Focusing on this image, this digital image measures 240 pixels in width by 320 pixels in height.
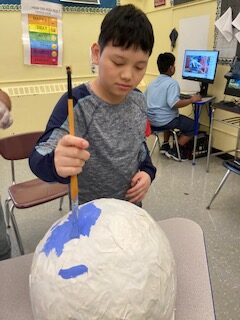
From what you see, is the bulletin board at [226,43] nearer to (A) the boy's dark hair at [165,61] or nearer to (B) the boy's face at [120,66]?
(A) the boy's dark hair at [165,61]

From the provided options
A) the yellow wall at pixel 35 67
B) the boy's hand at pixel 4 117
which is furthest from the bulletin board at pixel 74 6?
the boy's hand at pixel 4 117

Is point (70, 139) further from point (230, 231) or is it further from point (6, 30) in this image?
point (6, 30)

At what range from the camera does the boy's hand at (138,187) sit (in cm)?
92

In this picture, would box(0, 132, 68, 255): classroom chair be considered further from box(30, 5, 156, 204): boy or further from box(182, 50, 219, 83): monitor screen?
box(182, 50, 219, 83): monitor screen

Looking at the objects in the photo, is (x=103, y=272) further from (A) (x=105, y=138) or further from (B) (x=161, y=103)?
(B) (x=161, y=103)

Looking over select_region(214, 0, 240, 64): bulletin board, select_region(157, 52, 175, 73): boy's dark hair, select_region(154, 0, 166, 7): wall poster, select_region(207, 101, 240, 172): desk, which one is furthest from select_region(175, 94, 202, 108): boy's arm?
select_region(154, 0, 166, 7): wall poster

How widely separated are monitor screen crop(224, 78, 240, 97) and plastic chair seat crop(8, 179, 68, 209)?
2033 millimetres

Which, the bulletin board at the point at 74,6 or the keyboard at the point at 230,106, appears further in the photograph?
the bulletin board at the point at 74,6

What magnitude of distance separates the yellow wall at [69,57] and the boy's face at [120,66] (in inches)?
111

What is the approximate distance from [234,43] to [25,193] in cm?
257

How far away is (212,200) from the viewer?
2.44 m

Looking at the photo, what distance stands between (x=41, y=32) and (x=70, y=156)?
Answer: 3617mm

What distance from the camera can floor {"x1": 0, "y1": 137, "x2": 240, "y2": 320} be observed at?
1.69 metres

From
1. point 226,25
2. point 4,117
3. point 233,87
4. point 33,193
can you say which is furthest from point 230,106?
point 4,117
